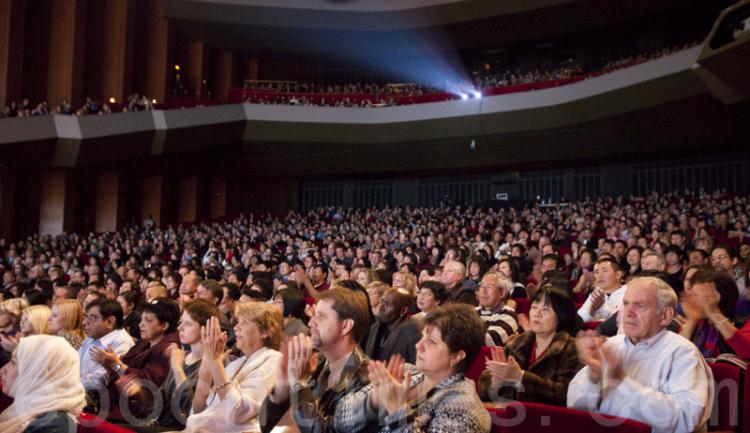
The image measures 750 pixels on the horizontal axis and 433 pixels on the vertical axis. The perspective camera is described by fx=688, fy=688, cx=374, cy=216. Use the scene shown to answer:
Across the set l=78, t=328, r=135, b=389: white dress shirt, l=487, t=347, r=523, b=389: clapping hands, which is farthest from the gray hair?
l=78, t=328, r=135, b=389: white dress shirt

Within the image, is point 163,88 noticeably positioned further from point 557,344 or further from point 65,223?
point 557,344

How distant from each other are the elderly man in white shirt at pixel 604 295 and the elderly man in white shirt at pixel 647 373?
1.62m

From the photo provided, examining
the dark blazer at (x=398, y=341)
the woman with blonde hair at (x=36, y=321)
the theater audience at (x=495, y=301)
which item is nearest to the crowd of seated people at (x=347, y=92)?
the theater audience at (x=495, y=301)

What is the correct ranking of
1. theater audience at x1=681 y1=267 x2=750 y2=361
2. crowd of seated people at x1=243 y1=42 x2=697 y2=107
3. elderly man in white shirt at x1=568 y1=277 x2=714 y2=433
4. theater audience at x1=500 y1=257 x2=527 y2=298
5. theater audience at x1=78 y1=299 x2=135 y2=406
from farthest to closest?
crowd of seated people at x1=243 y1=42 x2=697 y2=107 → theater audience at x1=500 y1=257 x2=527 y2=298 → theater audience at x1=78 y1=299 x2=135 y2=406 → theater audience at x1=681 y1=267 x2=750 y2=361 → elderly man in white shirt at x1=568 y1=277 x2=714 y2=433

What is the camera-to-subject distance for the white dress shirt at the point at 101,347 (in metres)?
2.95

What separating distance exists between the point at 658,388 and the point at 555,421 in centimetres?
32

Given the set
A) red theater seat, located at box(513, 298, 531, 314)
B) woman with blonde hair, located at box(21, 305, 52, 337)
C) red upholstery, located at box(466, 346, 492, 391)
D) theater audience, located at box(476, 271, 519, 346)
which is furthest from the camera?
red theater seat, located at box(513, 298, 531, 314)

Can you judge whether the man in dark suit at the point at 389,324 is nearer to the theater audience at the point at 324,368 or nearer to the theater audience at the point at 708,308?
the theater audience at the point at 324,368

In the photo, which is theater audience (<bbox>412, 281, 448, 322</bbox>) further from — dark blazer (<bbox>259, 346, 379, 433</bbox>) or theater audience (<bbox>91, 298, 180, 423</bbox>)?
dark blazer (<bbox>259, 346, 379, 433</bbox>)

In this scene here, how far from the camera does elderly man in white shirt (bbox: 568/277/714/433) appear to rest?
1876 millimetres

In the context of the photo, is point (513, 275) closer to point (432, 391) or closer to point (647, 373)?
point (647, 373)

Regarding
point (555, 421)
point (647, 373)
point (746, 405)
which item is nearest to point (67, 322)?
point (555, 421)

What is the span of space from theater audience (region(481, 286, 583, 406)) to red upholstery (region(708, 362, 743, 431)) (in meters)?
0.42

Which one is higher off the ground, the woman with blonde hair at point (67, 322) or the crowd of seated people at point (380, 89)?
the crowd of seated people at point (380, 89)
